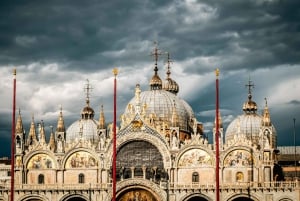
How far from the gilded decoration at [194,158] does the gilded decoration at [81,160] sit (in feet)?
35.6

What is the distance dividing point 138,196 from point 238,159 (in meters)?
12.3

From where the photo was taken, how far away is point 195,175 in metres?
85.6

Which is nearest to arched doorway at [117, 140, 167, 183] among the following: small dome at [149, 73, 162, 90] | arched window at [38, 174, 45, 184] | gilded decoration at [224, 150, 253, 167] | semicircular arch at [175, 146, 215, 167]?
semicircular arch at [175, 146, 215, 167]

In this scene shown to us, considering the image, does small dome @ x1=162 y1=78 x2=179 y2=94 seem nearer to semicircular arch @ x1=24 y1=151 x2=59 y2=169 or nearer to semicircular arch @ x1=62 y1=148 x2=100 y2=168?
semicircular arch @ x1=62 y1=148 x2=100 y2=168

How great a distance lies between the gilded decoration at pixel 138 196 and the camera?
83938mm

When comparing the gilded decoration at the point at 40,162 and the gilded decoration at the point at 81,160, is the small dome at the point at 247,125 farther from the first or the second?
the gilded decoration at the point at 40,162

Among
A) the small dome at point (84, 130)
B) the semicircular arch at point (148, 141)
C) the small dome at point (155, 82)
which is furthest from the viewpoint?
the small dome at point (84, 130)

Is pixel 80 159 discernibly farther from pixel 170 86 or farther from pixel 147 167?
pixel 170 86

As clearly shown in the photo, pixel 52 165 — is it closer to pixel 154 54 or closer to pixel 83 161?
pixel 83 161

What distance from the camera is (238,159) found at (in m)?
84.5

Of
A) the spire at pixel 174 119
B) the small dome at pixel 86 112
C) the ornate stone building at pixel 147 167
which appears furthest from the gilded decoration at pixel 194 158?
the small dome at pixel 86 112

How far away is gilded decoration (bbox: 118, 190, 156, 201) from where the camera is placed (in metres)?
83.9

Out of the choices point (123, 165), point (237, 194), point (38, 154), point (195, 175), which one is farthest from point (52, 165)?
point (237, 194)

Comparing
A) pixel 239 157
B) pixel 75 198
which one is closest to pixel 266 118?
pixel 239 157
